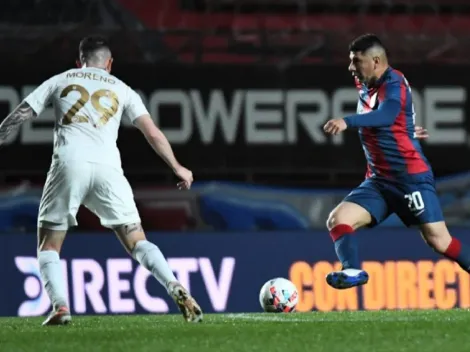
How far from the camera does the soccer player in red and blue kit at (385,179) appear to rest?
7.12 m

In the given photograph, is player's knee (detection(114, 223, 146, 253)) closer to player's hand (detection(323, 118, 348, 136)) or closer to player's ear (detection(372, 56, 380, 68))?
player's hand (detection(323, 118, 348, 136))

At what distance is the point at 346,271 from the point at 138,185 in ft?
12.3

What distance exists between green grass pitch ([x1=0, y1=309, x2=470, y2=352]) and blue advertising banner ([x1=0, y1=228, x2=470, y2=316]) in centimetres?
282

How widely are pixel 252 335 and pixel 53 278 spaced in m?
1.18

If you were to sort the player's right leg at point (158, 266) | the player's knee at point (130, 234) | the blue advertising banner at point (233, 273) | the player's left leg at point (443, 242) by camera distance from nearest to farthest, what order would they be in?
the player's right leg at point (158, 266) → the player's knee at point (130, 234) → the player's left leg at point (443, 242) → the blue advertising banner at point (233, 273)

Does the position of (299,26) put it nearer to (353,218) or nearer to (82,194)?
(353,218)

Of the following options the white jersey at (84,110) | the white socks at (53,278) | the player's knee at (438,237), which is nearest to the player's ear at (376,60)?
the player's knee at (438,237)

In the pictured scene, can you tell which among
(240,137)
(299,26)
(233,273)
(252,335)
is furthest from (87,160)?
(299,26)

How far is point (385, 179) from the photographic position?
723cm

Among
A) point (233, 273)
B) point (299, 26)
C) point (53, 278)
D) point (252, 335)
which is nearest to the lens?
point (252, 335)

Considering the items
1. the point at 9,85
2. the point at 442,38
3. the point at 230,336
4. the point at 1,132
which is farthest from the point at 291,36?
the point at 230,336

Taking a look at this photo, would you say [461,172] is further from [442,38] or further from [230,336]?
[230,336]

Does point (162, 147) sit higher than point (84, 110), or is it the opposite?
point (84, 110)

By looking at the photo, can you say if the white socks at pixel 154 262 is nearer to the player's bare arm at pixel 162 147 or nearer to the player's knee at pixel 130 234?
the player's knee at pixel 130 234
